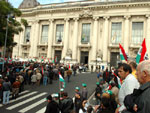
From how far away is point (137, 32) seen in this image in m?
30.3

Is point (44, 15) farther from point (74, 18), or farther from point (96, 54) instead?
point (96, 54)

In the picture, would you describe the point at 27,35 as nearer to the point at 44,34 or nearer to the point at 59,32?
the point at 44,34

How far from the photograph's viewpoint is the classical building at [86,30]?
1184 inches

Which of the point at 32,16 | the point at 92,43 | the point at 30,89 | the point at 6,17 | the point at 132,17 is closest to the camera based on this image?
the point at 30,89

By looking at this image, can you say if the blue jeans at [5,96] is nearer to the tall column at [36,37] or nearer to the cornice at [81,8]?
the cornice at [81,8]

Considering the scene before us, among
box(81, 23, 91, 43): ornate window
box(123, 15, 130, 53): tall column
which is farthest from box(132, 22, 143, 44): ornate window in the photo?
box(81, 23, 91, 43): ornate window

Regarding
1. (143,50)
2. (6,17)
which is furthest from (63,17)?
(143,50)

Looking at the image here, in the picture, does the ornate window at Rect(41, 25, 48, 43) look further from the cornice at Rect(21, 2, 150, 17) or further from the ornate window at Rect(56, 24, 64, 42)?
the cornice at Rect(21, 2, 150, 17)

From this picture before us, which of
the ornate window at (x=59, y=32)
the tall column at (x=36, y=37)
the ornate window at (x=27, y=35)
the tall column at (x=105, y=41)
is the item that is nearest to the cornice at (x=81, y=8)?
the tall column at (x=105, y=41)

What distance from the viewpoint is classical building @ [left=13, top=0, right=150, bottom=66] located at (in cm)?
3006

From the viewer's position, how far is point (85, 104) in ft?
18.0

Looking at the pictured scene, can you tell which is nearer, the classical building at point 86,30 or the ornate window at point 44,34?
the classical building at point 86,30

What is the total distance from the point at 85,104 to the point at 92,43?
28.3 meters

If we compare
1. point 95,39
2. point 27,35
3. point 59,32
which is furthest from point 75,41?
point 27,35
